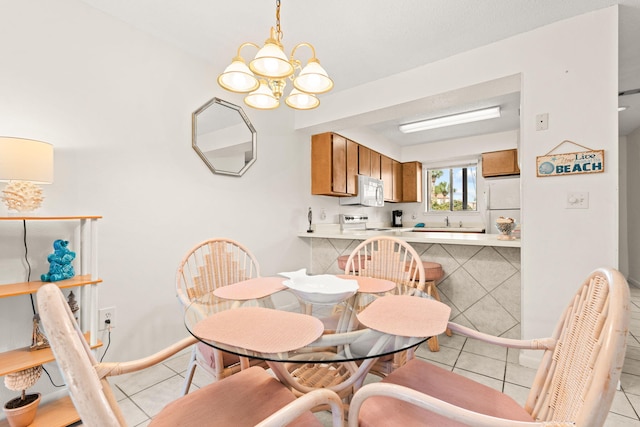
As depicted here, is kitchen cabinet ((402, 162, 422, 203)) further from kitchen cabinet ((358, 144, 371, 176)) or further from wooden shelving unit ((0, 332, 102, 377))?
wooden shelving unit ((0, 332, 102, 377))

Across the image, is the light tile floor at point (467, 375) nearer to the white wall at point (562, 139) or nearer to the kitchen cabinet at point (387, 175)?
the white wall at point (562, 139)

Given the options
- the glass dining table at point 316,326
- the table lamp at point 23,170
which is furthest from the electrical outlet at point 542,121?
the table lamp at point 23,170

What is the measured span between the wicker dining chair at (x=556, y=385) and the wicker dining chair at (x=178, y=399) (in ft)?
0.66

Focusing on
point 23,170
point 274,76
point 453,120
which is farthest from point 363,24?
point 453,120

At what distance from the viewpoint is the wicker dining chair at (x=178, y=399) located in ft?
1.62

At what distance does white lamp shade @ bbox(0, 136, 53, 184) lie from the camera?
53.1 inches

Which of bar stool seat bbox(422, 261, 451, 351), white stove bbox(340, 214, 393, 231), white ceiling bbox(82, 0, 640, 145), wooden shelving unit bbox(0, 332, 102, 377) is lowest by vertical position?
wooden shelving unit bbox(0, 332, 102, 377)

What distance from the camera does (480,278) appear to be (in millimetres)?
2512

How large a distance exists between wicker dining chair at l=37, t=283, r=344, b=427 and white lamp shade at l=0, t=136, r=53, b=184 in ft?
3.66

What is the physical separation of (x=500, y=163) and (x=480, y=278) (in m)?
2.76

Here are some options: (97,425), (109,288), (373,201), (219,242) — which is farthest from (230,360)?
(373,201)

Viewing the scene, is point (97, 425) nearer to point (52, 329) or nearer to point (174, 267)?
point (52, 329)

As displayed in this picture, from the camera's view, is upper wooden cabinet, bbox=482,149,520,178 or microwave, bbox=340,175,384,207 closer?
microwave, bbox=340,175,384,207

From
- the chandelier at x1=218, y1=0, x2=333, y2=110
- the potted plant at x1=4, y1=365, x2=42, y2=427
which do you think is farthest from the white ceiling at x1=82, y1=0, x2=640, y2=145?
the potted plant at x1=4, y1=365, x2=42, y2=427
